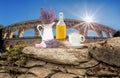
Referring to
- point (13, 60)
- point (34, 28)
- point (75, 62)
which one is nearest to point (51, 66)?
point (75, 62)

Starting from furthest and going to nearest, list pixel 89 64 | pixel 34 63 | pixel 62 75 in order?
pixel 34 63 → pixel 62 75 → pixel 89 64

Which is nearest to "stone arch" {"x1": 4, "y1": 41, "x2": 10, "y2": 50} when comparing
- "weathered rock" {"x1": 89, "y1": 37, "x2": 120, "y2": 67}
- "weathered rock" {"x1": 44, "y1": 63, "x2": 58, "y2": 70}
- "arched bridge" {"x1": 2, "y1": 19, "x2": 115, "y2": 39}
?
"arched bridge" {"x1": 2, "y1": 19, "x2": 115, "y2": 39}

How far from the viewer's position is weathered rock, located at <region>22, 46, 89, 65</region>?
5797 millimetres

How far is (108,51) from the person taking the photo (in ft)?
17.7

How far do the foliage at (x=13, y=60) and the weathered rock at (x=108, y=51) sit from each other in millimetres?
1662

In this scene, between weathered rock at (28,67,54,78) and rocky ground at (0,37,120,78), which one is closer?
rocky ground at (0,37,120,78)

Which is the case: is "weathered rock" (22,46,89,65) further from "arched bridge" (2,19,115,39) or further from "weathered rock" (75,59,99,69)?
"arched bridge" (2,19,115,39)

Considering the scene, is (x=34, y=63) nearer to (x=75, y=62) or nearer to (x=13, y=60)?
(x=13, y=60)

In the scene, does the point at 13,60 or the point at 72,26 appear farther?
the point at 72,26

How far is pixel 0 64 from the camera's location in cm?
675

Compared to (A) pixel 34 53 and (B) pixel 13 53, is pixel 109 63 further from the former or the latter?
(B) pixel 13 53

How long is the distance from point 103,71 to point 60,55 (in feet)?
3.11

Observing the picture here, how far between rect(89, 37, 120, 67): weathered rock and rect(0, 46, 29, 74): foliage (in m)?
1.66

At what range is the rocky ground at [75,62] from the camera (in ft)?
18.0
